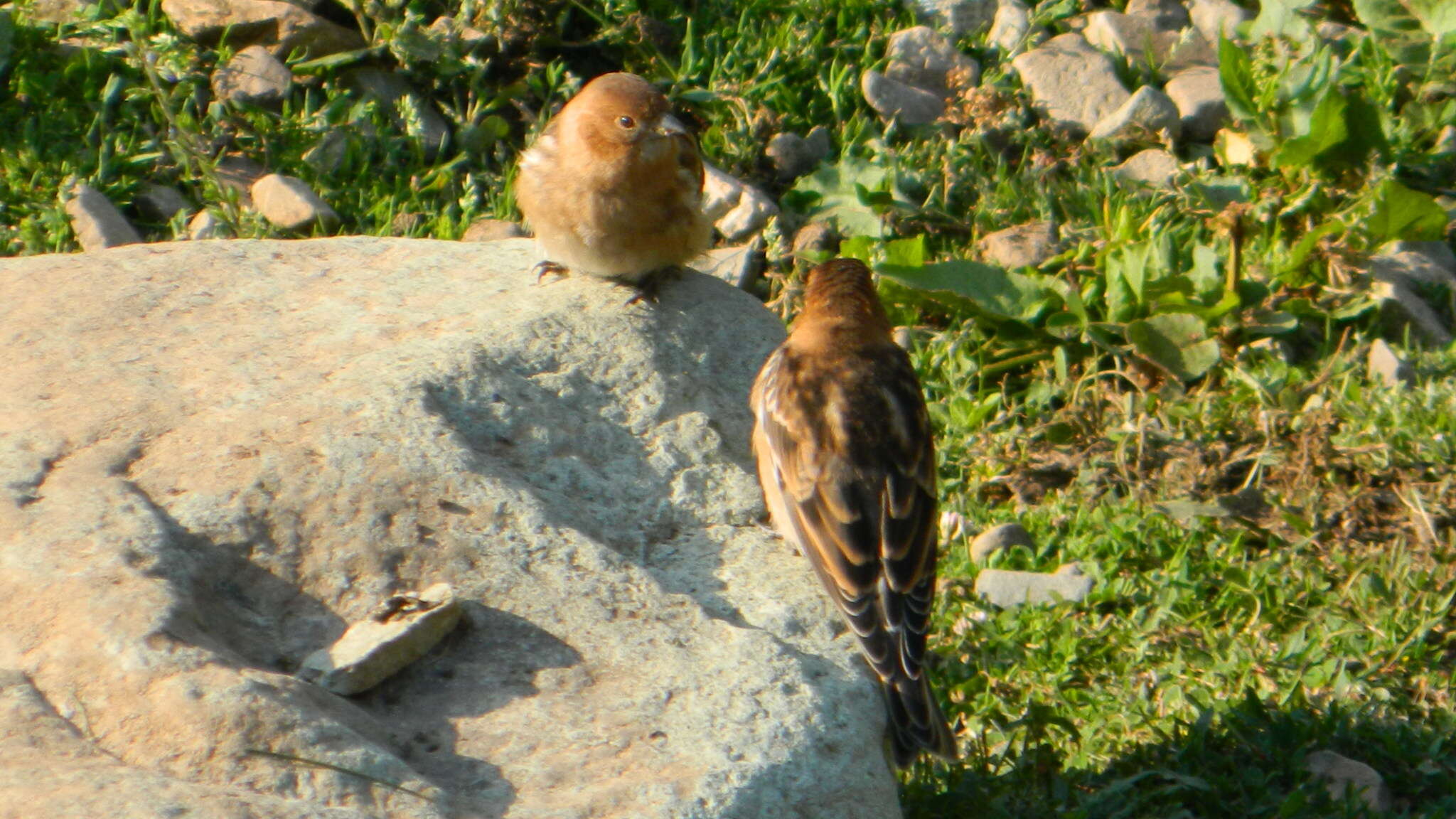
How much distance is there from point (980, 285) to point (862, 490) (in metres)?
1.95

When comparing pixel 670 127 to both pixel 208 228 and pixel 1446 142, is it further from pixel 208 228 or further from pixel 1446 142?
pixel 1446 142

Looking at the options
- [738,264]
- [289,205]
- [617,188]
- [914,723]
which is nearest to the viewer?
[914,723]

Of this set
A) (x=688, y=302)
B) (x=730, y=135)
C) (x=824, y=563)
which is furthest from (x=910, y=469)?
(x=730, y=135)

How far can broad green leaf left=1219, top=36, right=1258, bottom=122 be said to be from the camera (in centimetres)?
636

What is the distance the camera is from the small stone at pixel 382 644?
285cm

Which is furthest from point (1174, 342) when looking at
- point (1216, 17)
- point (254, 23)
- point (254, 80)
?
point (254, 23)

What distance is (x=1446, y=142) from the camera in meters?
6.66

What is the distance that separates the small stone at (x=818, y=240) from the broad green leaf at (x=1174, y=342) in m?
1.31

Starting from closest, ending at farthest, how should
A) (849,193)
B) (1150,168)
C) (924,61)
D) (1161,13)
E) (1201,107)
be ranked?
(849,193) → (1150,168) → (1201,107) → (924,61) → (1161,13)

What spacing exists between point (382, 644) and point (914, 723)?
125 centimetres

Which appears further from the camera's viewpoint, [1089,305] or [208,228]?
[1089,305]

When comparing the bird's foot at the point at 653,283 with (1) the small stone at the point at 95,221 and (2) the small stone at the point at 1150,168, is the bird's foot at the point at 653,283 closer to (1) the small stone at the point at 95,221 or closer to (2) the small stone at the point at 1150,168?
(1) the small stone at the point at 95,221

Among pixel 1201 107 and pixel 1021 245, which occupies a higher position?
pixel 1201 107

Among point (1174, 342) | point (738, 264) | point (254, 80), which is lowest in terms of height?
point (1174, 342)
